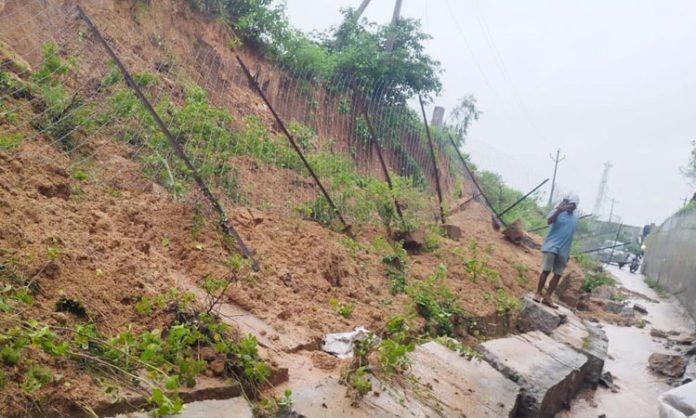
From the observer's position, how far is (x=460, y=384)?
2.85m

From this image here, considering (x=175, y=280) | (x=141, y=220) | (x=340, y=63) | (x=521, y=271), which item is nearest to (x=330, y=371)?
(x=175, y=280)

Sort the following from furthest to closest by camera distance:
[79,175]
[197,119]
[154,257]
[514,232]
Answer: [514,232]
[197,119]
[79,175]
[154,257]

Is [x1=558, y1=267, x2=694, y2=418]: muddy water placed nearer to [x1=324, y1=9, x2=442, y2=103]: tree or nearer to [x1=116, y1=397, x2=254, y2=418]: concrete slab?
[x1=116, y1=397, x2=254, y2=418]: concrete slab

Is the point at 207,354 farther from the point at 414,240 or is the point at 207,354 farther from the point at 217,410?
the point at 414,240

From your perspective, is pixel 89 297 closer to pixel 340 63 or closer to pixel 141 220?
pixel 141 220

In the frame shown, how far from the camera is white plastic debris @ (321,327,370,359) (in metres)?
2.76

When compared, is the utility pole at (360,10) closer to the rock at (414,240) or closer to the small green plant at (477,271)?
the rock at (414,240)

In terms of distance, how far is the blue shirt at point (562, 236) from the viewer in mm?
5977

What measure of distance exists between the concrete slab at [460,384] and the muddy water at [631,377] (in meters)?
1.28

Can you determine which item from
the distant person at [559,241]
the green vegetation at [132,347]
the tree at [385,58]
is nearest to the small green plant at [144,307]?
the green vegetation at [132,347]

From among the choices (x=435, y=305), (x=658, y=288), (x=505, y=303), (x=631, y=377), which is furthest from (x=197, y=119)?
(x=658, y=288)

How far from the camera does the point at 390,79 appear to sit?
10.7 metres

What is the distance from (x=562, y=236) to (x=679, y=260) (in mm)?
9601

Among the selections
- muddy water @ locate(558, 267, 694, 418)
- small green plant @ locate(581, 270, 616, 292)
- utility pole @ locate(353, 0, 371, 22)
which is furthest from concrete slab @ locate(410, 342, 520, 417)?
utility pole @ locate(353, 0, 371, 22)
